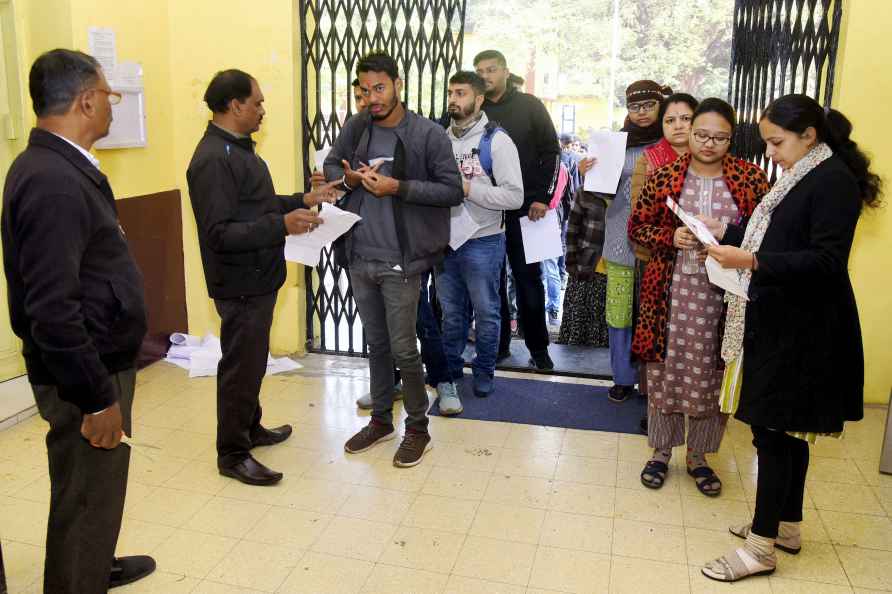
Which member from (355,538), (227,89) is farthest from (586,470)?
(227,89)

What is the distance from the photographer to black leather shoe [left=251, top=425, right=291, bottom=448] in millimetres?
3463

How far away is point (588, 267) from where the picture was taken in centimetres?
396

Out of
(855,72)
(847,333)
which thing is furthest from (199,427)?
(855,72)

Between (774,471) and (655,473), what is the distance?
0.77 metres

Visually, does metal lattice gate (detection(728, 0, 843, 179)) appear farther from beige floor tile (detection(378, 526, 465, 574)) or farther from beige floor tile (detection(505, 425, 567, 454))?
beige floor tile (detection(378, 526, 465, 574))

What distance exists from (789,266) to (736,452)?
1.47m

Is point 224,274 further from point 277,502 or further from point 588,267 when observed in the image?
point 588,267

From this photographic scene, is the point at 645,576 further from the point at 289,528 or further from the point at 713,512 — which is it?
the point at 289,528

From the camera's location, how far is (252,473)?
3082 mm

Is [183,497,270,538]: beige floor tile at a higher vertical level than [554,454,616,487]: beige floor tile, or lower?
lower

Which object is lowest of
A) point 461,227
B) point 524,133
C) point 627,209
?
point 461,227

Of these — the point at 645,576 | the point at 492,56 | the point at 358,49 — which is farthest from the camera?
the point at 358,49

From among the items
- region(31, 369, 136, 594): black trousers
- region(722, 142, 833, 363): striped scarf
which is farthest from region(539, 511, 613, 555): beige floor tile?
region(31, 369, 136, 594): black trousers

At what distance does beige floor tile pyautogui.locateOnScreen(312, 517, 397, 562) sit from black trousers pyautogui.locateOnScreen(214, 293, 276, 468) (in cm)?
57
